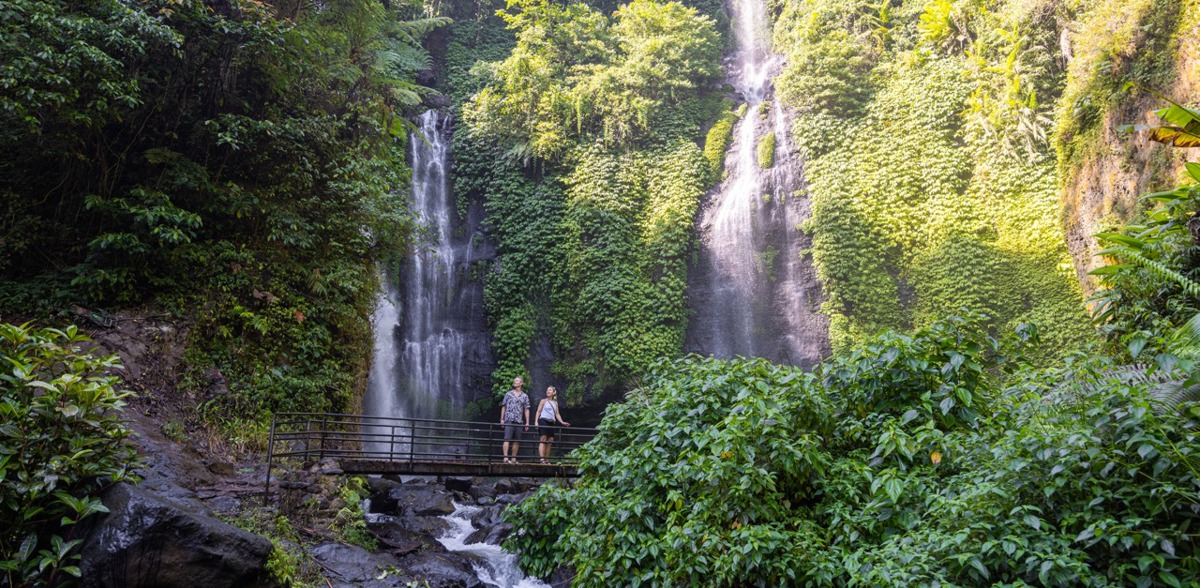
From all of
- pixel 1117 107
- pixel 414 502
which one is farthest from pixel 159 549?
pixel 1117 107

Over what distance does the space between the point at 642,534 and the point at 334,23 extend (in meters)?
11.9

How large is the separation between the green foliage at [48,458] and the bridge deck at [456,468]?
358 centimetres

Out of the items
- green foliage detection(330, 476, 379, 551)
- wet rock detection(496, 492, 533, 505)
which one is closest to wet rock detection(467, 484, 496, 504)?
wet rock detection(496, 492, 533, 505)

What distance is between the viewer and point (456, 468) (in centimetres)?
961

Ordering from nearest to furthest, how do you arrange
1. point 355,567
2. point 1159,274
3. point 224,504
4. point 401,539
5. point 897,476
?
point 897,476 < point 1159,274 < point 224,504 < point 355,567 < point 401,539

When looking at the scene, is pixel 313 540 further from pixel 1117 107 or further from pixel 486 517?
pixel 1117 107

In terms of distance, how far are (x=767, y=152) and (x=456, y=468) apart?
12789 millimetres

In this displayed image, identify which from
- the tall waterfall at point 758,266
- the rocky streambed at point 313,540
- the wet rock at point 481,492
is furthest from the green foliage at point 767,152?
the wet rock at point 481,492

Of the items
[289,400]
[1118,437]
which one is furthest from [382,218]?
[1118,437]

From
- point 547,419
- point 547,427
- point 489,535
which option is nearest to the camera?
point 489,535

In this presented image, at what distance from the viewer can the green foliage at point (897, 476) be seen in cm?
355

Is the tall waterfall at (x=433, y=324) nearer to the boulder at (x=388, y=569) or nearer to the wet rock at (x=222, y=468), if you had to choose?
the wet rock at (x=222, y=468)

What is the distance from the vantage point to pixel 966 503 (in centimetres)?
391

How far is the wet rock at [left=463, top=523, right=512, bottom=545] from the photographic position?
9492 mm
